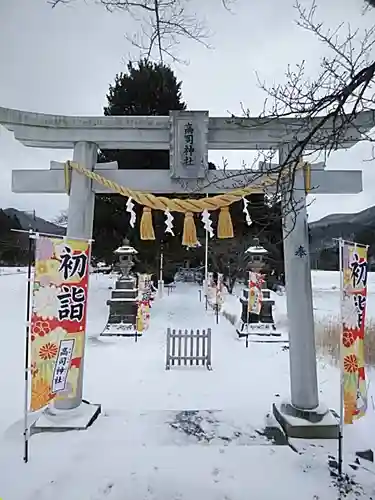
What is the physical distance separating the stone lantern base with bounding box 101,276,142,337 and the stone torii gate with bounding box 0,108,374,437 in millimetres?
6491

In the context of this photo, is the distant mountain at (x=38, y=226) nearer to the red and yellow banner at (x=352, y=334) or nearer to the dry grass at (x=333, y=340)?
the red and yellow banner at (x=352, y=334)

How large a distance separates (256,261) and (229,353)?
11.9 ft

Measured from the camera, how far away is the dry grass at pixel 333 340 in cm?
790

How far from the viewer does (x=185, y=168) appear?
4605 mm

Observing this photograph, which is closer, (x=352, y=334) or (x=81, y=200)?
(x=352, y=334)

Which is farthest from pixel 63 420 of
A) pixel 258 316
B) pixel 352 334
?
pixel 258 316

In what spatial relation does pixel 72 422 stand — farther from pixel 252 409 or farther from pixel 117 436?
pixel 252 409

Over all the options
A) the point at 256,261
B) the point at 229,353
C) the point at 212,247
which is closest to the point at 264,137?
the point at 229,353

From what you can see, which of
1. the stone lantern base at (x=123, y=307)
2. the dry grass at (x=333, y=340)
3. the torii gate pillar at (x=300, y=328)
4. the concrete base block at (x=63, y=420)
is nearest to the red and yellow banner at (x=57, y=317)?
the concrete base block at (x=63, y=420)

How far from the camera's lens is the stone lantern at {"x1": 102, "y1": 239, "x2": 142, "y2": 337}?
1099 centimetres

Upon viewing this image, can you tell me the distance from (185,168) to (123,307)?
293 inches

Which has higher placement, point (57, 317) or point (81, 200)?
point (81, 200)

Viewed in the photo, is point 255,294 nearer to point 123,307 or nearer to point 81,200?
point 123,307

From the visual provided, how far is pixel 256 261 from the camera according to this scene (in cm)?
1141
